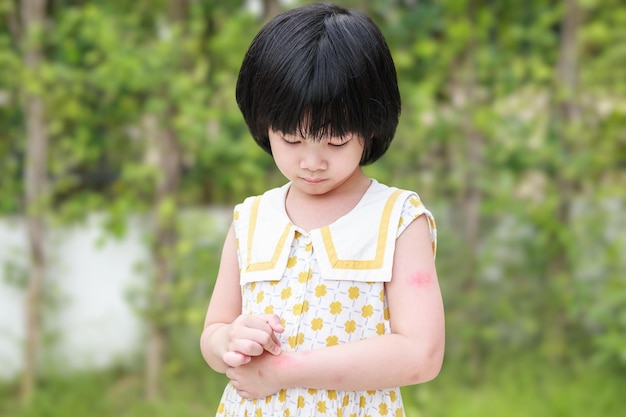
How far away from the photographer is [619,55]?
3160 millimetres

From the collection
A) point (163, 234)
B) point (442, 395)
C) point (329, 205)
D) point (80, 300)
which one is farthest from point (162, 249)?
point (329, 205)

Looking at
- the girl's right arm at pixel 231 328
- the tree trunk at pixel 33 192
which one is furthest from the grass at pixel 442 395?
the girl's right arm at pixel 231 328

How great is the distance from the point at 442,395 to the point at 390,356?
2.25 metres

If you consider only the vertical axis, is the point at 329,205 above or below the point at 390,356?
above

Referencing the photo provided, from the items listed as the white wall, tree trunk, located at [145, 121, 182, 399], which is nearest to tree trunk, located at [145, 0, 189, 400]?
Answer: tree trunk, located at [145, 121, 182, 399]

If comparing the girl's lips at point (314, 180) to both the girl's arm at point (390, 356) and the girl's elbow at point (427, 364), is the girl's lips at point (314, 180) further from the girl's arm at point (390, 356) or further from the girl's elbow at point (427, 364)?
the girl's elbow at point (427, 364)

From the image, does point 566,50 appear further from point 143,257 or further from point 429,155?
point 143,257

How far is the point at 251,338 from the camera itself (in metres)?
1.03

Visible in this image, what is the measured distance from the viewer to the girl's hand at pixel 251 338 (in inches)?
40.2

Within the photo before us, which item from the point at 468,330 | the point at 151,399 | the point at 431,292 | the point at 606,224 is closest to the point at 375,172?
the point at 468,330

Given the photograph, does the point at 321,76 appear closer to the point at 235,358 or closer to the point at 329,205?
the point at 329,205

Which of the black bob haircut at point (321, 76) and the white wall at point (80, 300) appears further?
the white wall at point (80, 300)

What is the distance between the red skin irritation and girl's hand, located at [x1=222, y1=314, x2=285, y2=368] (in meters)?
0.18

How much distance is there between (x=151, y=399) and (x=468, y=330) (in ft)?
4.20
